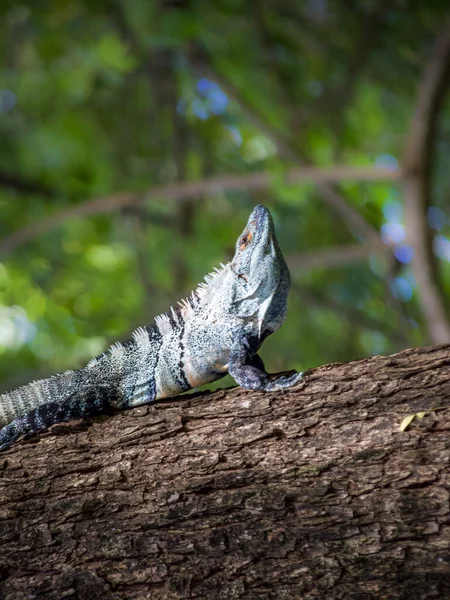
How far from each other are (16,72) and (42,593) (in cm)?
857

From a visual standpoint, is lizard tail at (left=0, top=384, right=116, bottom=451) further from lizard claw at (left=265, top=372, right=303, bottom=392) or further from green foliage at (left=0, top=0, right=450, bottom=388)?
green foliage at (left=0, top=0, right=450, bottom=388)

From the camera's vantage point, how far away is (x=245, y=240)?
495 centimetres

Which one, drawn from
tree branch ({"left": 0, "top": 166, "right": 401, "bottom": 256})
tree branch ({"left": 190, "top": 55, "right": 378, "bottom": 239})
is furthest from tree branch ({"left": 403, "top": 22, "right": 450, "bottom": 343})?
tree branch ({"left": 190, "top": 55, "right": 378, "bottom": 239})

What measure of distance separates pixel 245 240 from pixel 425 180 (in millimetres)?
3757

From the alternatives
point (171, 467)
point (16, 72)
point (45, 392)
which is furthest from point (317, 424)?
point (16, 72)

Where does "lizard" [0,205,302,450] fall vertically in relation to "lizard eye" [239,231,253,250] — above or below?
below

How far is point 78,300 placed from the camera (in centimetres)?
1011

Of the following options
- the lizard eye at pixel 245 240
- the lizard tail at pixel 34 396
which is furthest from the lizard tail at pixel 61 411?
the lizard eye at pixel 245 240

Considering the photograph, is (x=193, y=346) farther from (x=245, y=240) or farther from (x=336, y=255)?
(x=336, y=255)

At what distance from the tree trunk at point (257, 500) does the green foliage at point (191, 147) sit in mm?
4891

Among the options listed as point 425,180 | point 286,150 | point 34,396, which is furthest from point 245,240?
point 286,150

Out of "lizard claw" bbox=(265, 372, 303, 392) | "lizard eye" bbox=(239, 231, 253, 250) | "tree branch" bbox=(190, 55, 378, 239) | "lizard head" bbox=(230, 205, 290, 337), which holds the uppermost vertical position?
"tree branch" bbox=(190, 55, 378, 239)

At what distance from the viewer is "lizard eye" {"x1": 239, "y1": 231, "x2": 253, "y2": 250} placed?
4926 mm

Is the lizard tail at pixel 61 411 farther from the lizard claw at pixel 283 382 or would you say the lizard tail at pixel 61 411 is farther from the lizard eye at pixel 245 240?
the lizard eye at pixel 245 240
